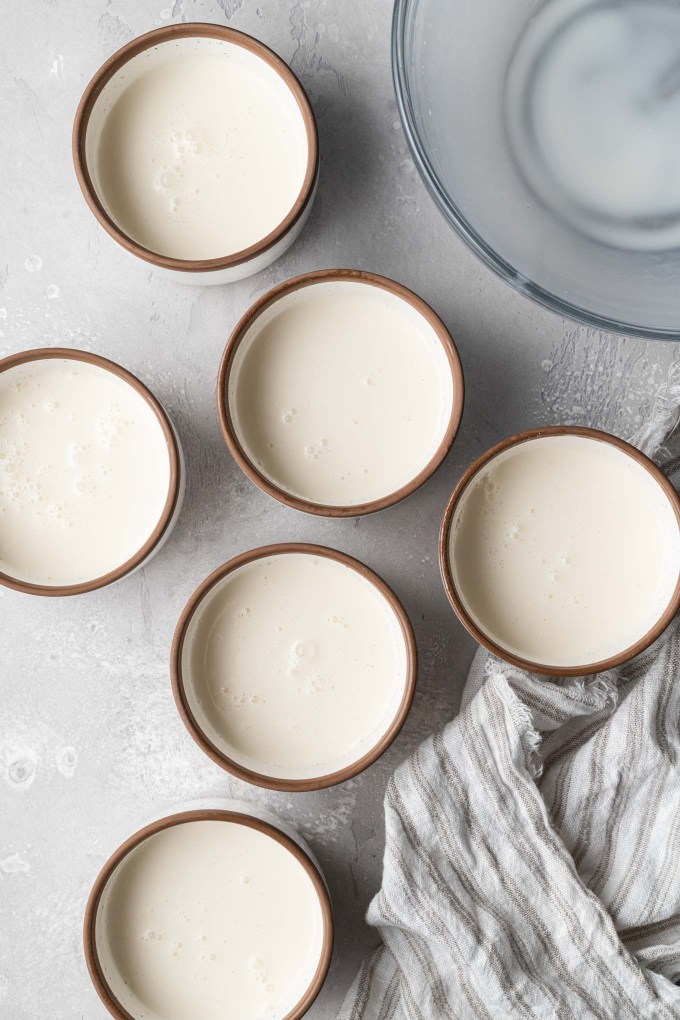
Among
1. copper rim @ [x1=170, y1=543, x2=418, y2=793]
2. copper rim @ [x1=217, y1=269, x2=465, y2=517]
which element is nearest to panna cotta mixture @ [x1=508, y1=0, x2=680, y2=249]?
copper rim @ [x1=217, y1=269, x2=465, y2=517]

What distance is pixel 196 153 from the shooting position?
112cm

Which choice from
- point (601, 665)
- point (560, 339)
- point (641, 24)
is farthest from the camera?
point (560, 339)

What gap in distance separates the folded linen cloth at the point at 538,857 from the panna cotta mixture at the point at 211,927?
10 cm

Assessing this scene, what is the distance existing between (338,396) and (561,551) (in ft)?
1.10

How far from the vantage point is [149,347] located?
1194 mm

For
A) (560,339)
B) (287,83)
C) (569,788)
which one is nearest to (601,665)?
(569,788)

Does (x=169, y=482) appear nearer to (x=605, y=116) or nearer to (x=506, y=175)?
(x=506, y=175)

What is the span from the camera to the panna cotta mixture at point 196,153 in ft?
3.65

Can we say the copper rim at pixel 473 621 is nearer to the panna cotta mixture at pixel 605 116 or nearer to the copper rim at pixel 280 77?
the panna cotta mixture at pixel 605 116

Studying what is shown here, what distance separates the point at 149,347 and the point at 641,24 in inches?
27.1

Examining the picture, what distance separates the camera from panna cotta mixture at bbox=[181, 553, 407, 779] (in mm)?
1116

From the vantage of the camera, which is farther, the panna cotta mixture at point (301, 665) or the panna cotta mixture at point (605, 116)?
the panna cotta mixture at point (301, 665)

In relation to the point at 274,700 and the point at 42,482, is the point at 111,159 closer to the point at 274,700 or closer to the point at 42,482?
the point at 42,482

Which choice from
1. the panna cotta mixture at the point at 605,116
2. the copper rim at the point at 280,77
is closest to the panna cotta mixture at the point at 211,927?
the copper rim at the point at 280,77
